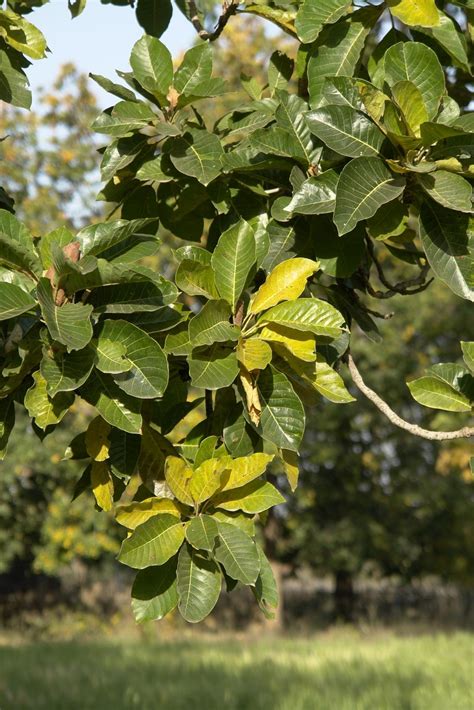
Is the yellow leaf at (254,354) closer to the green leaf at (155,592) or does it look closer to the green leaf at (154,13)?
the green leaf at (155,592)

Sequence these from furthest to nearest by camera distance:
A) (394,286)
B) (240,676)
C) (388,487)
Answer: (388,487)
(240,676)
(394,286)

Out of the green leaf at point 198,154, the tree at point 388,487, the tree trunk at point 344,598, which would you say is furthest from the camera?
the tree trunk at point 344,598

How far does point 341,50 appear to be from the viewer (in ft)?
5.86

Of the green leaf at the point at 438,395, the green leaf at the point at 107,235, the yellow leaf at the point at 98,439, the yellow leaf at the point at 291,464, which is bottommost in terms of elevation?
the yellow leaf at the point at 291,464

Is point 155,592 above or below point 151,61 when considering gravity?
below

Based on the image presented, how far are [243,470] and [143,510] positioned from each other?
Result: 0.61 ft

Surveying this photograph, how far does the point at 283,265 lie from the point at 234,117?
670 mm

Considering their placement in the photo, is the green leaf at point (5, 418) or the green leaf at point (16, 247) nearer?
the green leaf at point (16, 247)

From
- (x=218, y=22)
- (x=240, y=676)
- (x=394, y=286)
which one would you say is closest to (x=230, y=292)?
(x=394, y=286)

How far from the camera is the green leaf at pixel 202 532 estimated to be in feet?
4.72

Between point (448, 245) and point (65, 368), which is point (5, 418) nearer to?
point (65, 368)

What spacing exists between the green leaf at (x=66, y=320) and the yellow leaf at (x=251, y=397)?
30 cm

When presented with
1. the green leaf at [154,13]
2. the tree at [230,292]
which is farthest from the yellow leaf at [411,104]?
the green leaf at [154,13]

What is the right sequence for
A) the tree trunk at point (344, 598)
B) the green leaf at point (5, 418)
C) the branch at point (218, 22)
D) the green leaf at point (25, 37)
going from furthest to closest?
1. the tree trunk at point (344, 598)
2. the branch at point (218, 22)
3. the green leaf at point (25, 37)
4. the green leaf at point (5, 418)
